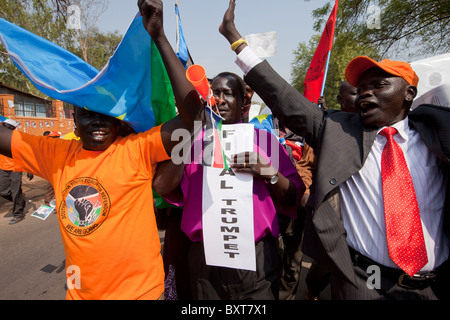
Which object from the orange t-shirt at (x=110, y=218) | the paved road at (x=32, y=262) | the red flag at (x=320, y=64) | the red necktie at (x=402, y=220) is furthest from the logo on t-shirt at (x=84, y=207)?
the red flag at (x=320, y=64)

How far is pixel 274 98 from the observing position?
141cm

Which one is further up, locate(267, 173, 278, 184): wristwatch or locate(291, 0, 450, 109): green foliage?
locate(291, 0, 450, 109): green foliage

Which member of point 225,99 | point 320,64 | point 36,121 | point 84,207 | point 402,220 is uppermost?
point 36,121

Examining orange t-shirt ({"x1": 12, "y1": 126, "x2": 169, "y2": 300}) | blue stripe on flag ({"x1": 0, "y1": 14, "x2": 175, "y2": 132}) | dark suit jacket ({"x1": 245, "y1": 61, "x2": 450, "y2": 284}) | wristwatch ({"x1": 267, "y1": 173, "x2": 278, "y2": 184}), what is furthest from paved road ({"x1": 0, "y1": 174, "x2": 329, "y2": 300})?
blue stripe on flag ({"x1": 0, "y1": 14, "x2": 175, "y2": 132})

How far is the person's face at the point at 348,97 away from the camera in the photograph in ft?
8.78

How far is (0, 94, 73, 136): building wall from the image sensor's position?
33.3 feet

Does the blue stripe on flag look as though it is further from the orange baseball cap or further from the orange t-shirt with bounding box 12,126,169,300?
the orange baseball cap

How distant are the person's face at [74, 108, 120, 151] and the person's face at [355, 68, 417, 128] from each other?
4.36 ft

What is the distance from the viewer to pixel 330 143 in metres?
1.35

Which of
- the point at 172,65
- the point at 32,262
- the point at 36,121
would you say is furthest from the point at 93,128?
the point at 36,121

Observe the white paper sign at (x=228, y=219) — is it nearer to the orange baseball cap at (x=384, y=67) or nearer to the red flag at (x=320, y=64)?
the orange baseball cap at (x=384, y=67)

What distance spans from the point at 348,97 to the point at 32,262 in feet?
14.6

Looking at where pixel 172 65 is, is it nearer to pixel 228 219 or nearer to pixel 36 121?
pixel 228 219
